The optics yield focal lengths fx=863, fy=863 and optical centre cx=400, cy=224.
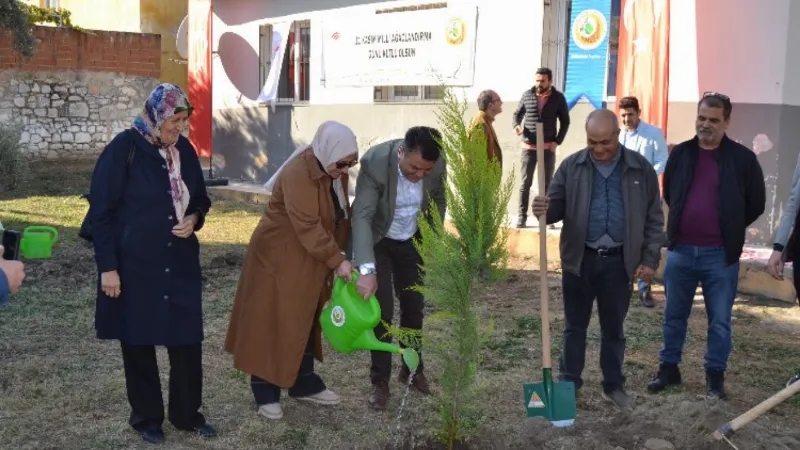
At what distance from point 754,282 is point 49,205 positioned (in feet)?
33.8

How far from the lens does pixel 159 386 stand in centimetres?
445

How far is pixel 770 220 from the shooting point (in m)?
8.82

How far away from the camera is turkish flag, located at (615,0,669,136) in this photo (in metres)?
8.86

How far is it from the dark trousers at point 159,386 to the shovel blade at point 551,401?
174 cm

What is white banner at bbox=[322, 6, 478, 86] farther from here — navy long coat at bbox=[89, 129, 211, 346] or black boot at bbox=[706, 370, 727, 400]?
navy long coat at bbox=[89, 129, 211, 346]

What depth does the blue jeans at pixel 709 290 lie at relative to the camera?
5191mm

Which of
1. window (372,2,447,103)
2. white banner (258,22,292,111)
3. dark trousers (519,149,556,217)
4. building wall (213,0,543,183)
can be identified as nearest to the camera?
dark trousers (519,149,556,217)

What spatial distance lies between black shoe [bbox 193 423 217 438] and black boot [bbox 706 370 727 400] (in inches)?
115

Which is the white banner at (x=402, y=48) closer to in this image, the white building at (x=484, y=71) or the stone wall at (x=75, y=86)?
the white building at (x=484, y=71)

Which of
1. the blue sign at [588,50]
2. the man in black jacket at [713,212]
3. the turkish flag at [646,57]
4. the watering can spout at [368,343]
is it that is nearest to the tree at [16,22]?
the blue sign at [588,50]

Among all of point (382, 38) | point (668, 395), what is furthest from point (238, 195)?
point (668, 395)

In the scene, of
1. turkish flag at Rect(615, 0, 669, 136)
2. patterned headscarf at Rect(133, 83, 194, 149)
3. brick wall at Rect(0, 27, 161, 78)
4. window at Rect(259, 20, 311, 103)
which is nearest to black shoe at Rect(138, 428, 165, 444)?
patterned headscarf at Rect(133, 83, 194, 149)

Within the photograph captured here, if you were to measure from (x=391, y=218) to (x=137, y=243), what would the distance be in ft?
4.48

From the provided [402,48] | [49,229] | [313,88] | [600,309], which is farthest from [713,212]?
[313,88]
